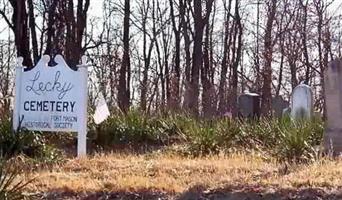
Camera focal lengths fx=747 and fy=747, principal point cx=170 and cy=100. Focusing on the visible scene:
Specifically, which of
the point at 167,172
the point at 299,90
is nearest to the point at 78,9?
the point at 299,90

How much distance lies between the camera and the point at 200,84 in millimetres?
29781

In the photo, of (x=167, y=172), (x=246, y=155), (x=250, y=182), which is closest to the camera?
(x=250, y=182)

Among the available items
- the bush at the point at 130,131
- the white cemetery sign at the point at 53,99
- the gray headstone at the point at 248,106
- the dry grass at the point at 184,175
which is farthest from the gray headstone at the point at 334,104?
the gray headstone at the point at 248,106

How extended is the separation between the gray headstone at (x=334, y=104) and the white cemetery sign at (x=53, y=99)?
12.2 ft

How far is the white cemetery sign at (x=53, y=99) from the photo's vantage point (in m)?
11.8

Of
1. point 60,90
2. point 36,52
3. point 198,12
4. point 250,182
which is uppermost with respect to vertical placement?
point 198,12

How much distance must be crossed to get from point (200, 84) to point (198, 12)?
2.88m

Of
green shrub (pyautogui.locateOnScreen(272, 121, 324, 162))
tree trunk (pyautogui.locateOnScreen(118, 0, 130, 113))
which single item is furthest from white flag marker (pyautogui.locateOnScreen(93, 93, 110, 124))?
tree trunk (pyautogui.locateOnScreen(118, 0, 130, 113))

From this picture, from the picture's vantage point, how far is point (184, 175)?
29.3 feet

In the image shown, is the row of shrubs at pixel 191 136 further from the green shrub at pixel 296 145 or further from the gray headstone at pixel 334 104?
the gray headstone at pixel 334 104

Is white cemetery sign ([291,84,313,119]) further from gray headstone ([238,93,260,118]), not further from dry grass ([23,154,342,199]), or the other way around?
gray headstone ([238,93,260,118])

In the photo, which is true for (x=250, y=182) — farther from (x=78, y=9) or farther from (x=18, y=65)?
(x=78, y=9)

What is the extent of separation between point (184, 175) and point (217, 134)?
12.0 ft

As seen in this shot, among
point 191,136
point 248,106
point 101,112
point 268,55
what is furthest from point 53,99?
point 268,55
